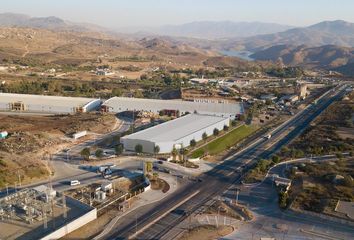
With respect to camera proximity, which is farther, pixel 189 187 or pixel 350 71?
pixel 350 71

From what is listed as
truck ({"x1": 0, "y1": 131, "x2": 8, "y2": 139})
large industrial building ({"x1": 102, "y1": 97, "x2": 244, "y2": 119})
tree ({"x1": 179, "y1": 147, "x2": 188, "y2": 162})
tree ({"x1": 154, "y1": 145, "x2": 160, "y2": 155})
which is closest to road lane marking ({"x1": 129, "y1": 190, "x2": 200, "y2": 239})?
tree ({"x1": 179, "y1": 147, "x2": 188, "y2": 162})

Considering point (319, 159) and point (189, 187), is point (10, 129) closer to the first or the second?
point (189, 187)

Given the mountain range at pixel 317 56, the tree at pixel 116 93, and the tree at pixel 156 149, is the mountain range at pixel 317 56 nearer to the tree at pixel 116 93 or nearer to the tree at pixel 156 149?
the tree at pixel 116 93

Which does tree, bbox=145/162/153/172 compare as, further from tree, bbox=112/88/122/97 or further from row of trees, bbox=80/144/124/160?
tree, bbox=112/88/122/97

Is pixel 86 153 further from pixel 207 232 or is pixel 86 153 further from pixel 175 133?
pixel 207 232

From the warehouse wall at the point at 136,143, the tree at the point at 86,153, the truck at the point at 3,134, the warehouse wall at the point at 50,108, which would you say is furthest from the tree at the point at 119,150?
the warehouse wall at the point at 50,108

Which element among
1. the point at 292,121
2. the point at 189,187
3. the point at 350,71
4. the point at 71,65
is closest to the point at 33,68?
the point at 71,65

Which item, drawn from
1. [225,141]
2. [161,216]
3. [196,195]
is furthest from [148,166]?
[225,141]
